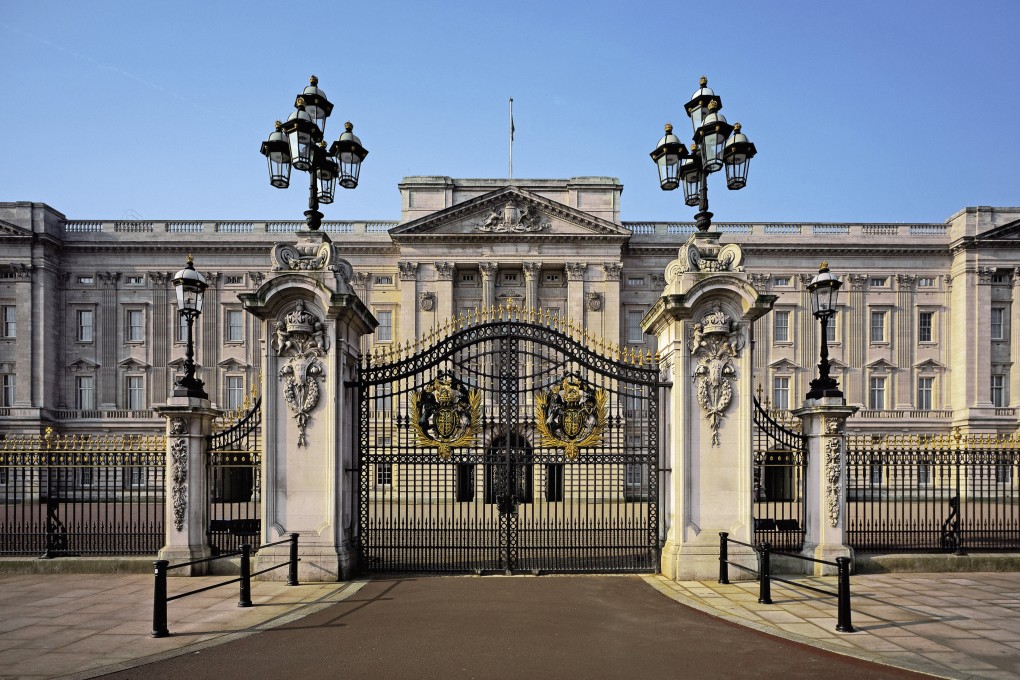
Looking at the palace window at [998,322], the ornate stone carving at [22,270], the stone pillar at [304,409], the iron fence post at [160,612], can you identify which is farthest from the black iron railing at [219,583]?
the palace window at [998,322]

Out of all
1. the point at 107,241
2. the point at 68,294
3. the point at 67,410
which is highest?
the point at 107,241

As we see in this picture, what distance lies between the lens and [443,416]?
13586mm

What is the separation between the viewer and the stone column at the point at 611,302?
168 ft

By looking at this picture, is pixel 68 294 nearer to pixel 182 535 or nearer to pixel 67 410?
pixel 67 410

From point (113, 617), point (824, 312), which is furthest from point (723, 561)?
point (113, 617)

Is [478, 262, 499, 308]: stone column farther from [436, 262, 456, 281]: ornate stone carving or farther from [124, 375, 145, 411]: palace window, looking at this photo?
[124, 375, 145, 411]: palace window

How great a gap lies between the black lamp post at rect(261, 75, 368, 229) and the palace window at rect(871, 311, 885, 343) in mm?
50224

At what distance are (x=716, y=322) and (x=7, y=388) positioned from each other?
55647mm

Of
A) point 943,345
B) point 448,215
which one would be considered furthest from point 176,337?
point 943,345

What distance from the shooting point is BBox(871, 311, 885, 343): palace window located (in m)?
53.7

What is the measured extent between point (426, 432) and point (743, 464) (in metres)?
5.88

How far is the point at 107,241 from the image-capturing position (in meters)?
53.1

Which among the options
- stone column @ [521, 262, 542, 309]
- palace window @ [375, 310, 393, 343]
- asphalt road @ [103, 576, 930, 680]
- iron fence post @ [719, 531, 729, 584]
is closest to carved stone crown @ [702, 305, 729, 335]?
iron fence post @ [719, 531, 729, 584]

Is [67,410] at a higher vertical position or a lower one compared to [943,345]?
lower
